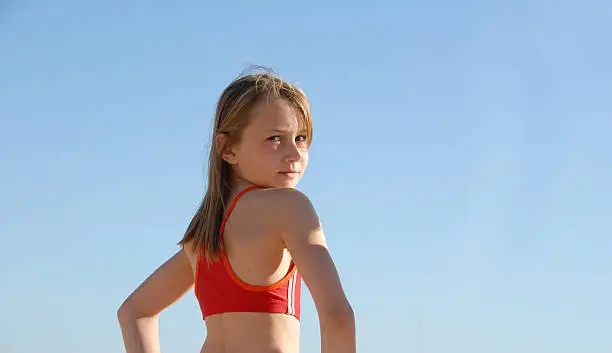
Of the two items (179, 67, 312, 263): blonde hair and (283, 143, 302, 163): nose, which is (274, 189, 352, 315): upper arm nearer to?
(283, 143, 302, 163): nose

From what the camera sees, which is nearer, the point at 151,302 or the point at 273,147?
the point at 273,147

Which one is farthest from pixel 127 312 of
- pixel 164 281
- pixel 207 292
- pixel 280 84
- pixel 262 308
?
pixel 280 84

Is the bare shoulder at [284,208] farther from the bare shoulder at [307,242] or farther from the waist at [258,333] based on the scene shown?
the waist at [258,333]

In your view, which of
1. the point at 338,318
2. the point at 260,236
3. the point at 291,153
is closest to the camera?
the point at 338,318

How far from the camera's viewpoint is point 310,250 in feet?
9.71

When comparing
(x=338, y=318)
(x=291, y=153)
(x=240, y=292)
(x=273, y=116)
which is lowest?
(x=338, y=318)

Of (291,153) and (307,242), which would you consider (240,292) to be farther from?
(291,153)

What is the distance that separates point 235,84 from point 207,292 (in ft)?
2.53

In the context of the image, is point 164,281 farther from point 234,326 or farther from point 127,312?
point 234,326

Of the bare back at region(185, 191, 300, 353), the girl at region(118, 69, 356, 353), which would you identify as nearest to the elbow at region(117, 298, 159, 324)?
the girl at region(118, 69, 356, 353)

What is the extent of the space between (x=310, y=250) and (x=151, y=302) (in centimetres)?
106

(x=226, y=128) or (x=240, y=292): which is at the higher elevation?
(x=226, y=128)

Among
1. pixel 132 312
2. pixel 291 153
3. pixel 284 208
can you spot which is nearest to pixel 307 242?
pixel 284 208

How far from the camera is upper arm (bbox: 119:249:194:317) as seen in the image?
371 cm
